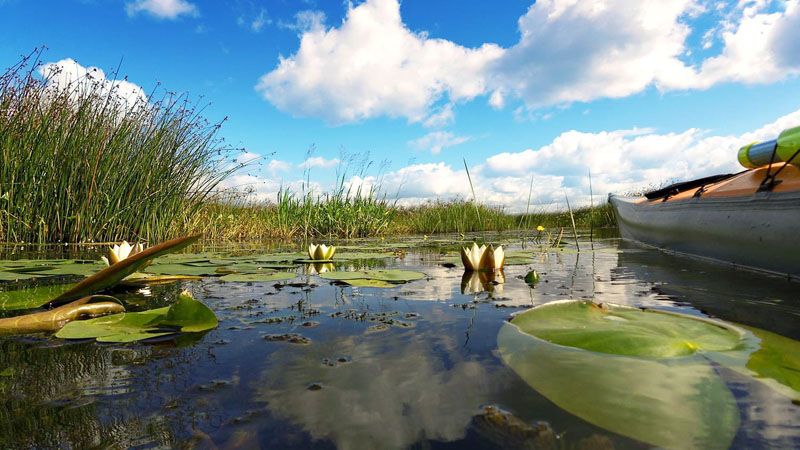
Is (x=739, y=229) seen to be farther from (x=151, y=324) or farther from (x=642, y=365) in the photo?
(x=151, y=324)

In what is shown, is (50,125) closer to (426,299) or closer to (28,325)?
(28,325)

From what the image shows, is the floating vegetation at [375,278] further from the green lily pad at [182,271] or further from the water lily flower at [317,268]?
the green lily pad at [182,271]

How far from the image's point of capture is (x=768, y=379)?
24.8 inches

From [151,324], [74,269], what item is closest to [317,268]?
[74,269]

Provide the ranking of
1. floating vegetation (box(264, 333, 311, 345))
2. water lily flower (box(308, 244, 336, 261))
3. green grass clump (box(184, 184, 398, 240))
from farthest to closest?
green grass clump (box(184, 184, 398, 240)), water lily flower (box(308, 244, 336, 261)), floating vegetation (box(264, 333, 311, 345))

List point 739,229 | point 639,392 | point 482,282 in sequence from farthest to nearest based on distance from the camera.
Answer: point 739,229
point 482,282
point 639,392

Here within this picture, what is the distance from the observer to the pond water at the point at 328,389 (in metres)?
0.50

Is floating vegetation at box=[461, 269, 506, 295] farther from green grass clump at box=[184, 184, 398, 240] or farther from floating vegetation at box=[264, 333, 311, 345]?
green grass clump at box=[184, 184, 398, 240]

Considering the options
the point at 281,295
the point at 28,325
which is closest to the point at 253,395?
the point at 28,325

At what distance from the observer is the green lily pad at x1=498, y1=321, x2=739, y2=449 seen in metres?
0.49

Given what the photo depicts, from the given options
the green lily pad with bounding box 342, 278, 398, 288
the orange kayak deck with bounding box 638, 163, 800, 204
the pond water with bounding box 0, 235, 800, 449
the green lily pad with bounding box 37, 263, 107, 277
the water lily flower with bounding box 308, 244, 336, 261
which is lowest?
the pond water with bounding box 0, 235, 800, 449

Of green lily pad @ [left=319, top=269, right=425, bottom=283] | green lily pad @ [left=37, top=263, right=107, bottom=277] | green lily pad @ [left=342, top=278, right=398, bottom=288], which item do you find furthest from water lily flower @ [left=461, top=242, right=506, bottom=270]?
green lily pad @ [left=37, top=263, right=107, bottom=277]

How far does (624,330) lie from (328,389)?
23.4 inches

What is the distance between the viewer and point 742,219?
2.21 metres
